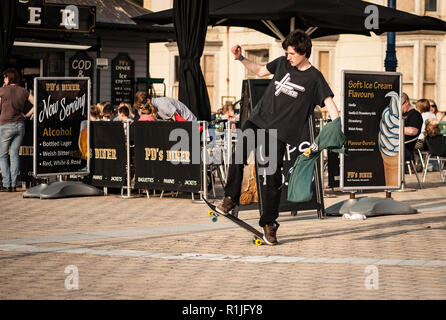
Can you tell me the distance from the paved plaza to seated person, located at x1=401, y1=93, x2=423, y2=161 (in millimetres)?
3397

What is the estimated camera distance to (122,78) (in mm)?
28359

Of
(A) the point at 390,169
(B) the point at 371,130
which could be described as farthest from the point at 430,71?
(B) the point at 371,130

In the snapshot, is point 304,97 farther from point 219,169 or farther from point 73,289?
point 219,169

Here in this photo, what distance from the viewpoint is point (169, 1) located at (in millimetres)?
37781

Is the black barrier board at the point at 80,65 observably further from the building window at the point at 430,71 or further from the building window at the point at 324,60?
the building window at the point at 430,71

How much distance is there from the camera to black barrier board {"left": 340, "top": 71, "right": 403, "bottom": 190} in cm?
1219

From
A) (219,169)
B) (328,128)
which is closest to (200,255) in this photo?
(328,128)

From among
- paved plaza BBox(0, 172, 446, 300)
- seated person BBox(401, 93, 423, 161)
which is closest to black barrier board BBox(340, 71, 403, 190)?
paved plaza BBox(0, 172, 446, 300)

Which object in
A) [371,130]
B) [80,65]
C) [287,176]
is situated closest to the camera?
[287,176]

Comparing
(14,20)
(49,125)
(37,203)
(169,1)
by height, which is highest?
(169,1)

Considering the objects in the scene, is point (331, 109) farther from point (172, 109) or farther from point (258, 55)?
point (258, 55)

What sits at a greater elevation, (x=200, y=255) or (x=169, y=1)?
(x=169, y=1)

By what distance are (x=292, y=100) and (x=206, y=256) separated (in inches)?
69.9
